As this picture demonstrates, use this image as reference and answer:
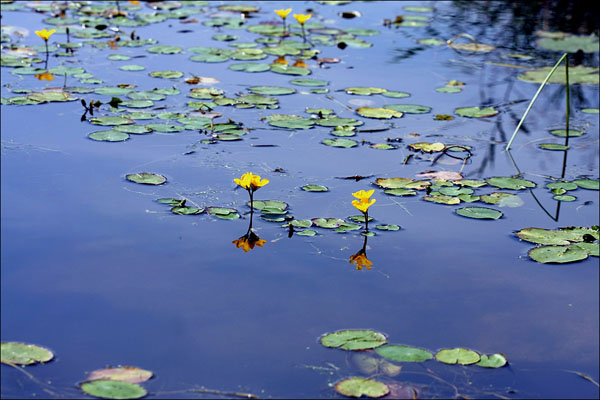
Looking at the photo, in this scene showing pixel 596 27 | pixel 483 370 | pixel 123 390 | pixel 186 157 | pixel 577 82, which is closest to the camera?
pixel 123 390

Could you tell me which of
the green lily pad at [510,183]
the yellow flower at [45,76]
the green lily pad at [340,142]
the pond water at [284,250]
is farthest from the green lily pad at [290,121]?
the yellow flower at [45,76]

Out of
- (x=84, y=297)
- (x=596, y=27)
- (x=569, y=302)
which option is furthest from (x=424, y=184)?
(x=596, y=27)

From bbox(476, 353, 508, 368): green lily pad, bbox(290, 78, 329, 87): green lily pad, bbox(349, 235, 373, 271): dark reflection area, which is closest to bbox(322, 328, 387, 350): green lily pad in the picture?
bbox(476, 353, 508, 368): green lily pad

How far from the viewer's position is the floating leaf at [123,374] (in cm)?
209

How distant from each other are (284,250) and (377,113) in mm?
1653

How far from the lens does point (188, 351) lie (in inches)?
87.8

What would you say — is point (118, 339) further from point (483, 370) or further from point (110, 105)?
point (110, 105)

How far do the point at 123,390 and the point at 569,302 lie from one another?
4.64 feet

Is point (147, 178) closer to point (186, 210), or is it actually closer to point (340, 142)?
point (186, 210)

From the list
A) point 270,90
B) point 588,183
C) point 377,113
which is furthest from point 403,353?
point 270,90

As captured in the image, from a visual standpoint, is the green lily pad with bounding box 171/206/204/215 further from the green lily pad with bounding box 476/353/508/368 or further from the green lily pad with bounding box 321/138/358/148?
the green lily pad with bounding box 476/353/508/368

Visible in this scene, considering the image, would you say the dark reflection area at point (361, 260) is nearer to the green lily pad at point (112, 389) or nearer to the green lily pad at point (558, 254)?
the green lily pad at point (558, 254)

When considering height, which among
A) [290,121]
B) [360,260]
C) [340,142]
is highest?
[290,121]

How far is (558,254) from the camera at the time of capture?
9.30 ft
